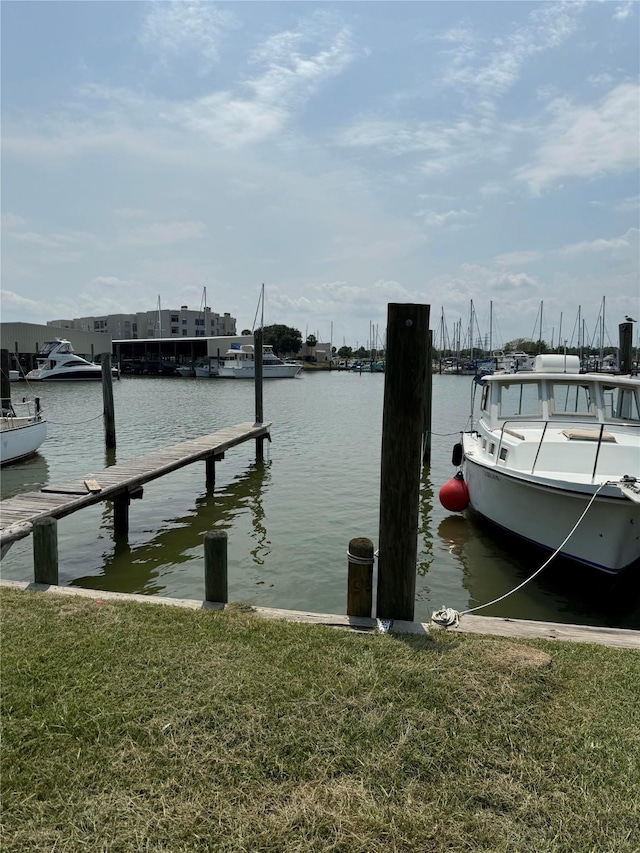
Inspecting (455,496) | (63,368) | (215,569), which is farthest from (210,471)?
(63,368)

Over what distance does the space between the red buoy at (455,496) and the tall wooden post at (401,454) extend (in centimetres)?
674

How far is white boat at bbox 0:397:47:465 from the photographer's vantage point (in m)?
16.9

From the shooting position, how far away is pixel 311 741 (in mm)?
3646

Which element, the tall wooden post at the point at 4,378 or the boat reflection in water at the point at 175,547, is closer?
the boat reflection in water at the point at 175,547

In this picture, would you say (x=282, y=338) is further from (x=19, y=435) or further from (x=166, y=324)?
(x=19, y=435)

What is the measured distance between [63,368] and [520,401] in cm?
6004

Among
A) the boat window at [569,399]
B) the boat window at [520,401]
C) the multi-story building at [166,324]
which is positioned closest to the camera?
the boat window at [569,399]

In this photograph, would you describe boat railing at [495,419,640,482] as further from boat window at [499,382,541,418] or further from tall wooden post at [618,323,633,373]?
tall wooden post at [618,323,633,373]

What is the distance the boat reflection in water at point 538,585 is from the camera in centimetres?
790

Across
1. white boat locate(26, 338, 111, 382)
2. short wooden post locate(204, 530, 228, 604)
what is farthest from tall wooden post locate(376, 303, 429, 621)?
white boat locate(26, 338, 111, 382)

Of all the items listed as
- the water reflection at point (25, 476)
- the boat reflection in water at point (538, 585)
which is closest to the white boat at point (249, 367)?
the water reflection at point (25, 476)

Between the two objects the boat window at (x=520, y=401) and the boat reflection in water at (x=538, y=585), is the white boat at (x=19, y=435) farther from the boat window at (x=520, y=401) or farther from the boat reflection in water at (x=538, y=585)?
the boat window at (x=520, y=401)

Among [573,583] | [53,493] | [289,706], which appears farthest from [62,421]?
[289,706]

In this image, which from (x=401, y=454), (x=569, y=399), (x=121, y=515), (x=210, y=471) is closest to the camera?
(x=401, y=454)
